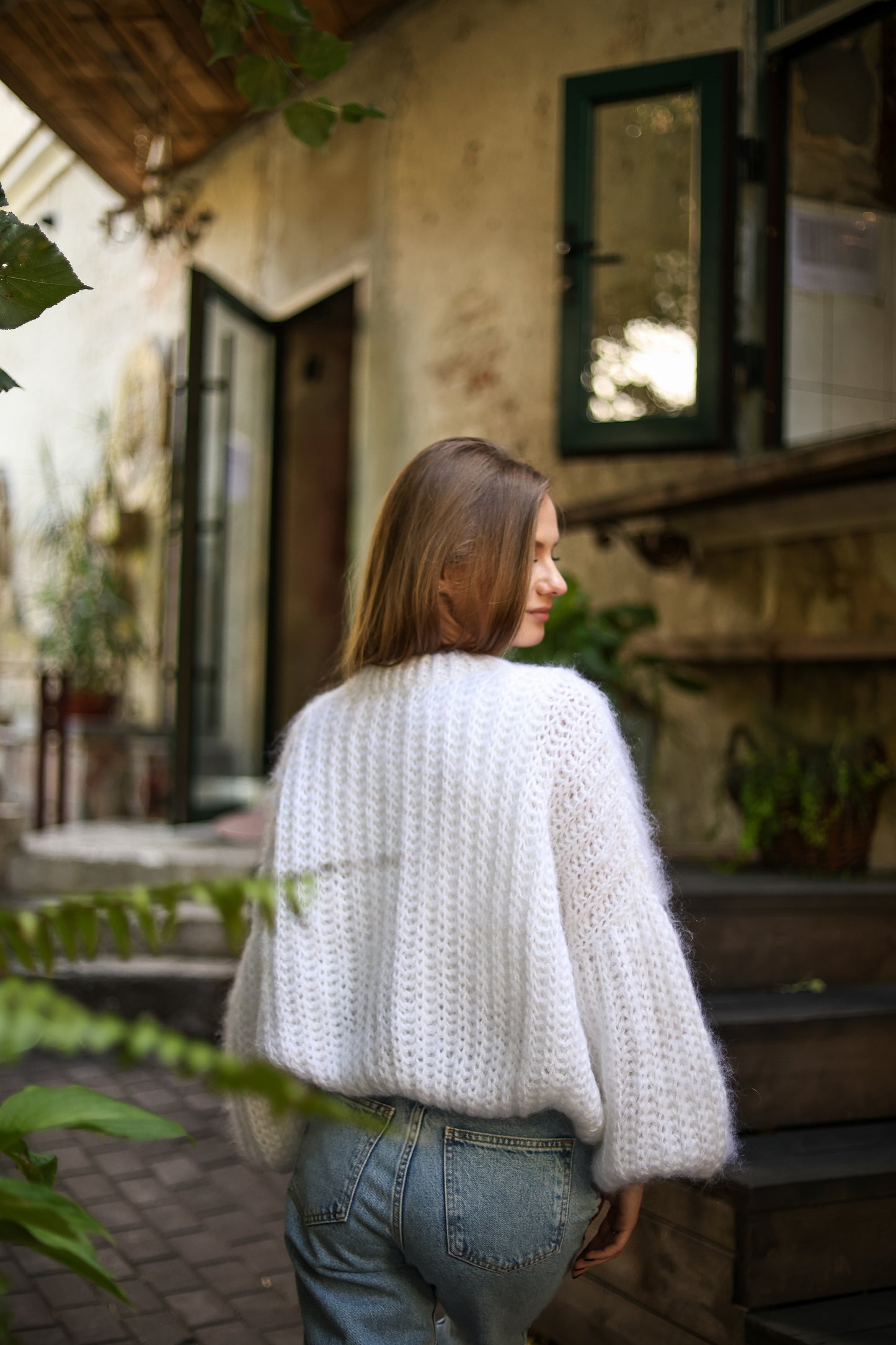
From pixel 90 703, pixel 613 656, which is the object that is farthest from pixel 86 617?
pixel 613 656

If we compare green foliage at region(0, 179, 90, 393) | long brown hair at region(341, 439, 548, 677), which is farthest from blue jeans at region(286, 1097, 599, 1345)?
green foliage at region(0, 179, 90, 393)

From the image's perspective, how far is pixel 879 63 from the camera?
3.89m

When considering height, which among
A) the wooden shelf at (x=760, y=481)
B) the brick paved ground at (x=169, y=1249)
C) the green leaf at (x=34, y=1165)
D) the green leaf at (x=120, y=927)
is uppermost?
the wooden shelf at (x=760, y=481)

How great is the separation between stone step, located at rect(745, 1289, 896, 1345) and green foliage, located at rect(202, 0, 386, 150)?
184cm

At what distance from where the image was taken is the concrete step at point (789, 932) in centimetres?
279

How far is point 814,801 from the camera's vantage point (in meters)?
3.20

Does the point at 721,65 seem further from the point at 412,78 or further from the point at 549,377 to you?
the point at 412,78

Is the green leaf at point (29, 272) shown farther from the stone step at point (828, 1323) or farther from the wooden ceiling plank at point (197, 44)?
the wooden ceiling plank at point (197, 44)

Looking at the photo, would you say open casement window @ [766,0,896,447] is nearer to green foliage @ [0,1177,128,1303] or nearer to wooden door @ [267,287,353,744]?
wooden door @ [267,287,353,744]

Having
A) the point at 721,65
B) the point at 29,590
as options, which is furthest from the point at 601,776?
the point at 29,590

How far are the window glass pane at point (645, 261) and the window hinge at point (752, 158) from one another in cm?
14

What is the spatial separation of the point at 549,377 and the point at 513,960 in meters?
3.84

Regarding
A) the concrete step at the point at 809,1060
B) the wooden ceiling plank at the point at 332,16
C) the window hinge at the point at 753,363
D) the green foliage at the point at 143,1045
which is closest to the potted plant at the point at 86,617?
the wooden ceiling plank at the point at 332,16

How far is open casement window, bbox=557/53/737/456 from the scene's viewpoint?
159 inches
